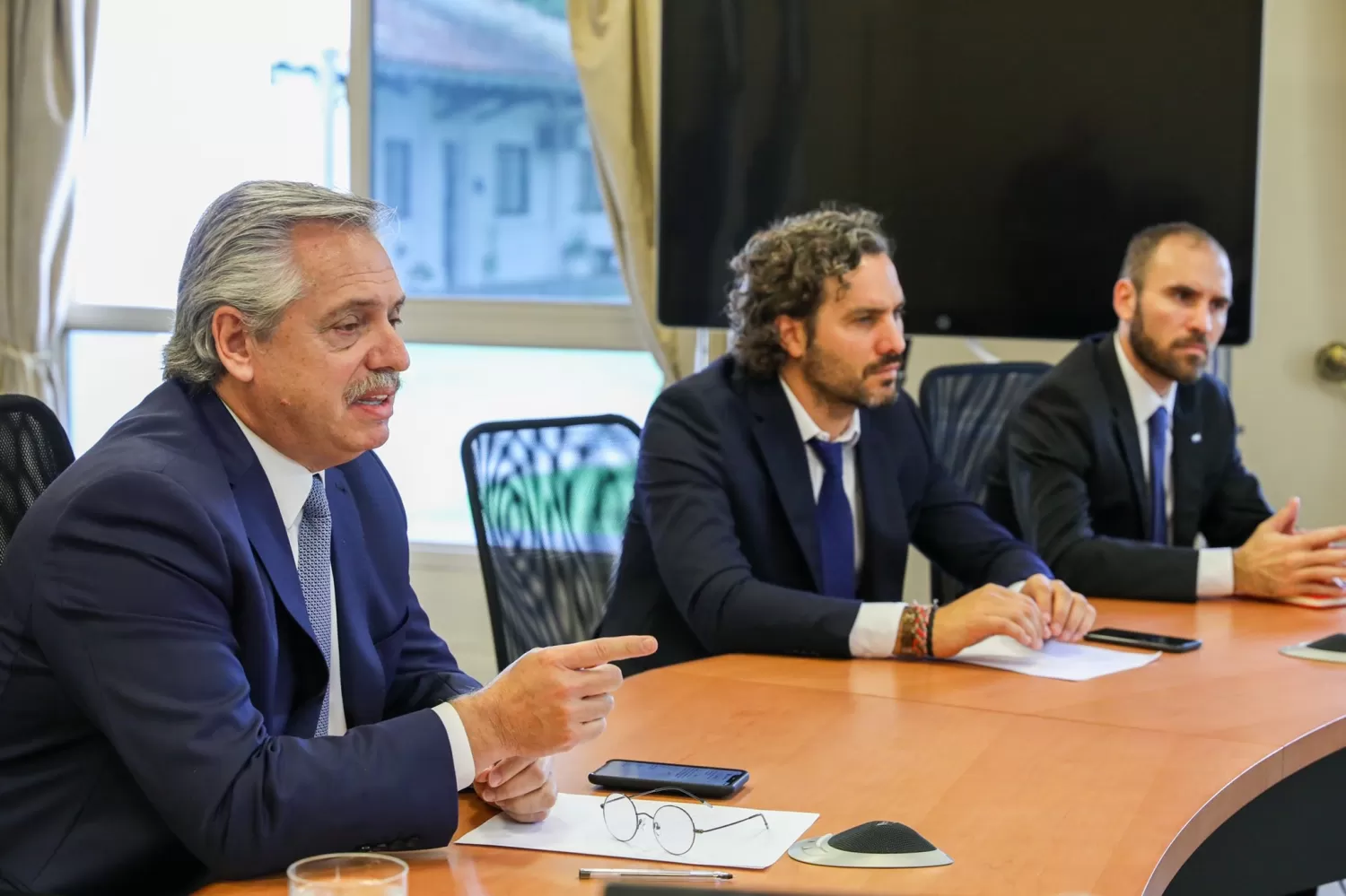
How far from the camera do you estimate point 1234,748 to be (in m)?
1.70

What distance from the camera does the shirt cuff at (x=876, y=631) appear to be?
216 cm

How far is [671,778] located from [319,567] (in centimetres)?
46

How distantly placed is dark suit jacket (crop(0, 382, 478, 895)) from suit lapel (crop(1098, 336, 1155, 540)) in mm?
1956

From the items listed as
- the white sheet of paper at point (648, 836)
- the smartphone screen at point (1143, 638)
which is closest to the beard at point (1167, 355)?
the smartphone screen at point (1143, 638)

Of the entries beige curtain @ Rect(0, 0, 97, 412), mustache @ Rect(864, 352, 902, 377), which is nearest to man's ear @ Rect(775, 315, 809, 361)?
mustache @ Rect(864, 352, 902, 377)

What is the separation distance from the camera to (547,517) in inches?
102

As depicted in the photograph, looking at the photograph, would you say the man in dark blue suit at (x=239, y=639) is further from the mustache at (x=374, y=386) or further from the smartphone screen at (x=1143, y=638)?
the smartphone screen at (x=1143, y=638)

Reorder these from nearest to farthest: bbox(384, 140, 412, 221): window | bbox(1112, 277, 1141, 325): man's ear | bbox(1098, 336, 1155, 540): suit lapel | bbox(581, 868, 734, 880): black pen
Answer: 1. bbox(581, 868, 734, 880): black pen
2. bbox(1098, 336, 1155, 540): suit lapel
3. bbox(1112, 277, 1141, 325): man's ear
4. bbox(384, 140, 412, 221): window

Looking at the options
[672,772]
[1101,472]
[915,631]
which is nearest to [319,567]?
[672,772]

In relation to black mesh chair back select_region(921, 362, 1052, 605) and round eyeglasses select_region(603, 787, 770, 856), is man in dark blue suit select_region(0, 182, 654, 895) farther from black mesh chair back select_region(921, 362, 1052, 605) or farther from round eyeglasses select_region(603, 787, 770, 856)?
black mesh chair back select_region(921, 362, 1052, 605)

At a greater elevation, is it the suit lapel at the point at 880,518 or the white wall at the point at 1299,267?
the white wall at the point at 1299,267

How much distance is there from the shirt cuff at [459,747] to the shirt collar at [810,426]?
1272 mm

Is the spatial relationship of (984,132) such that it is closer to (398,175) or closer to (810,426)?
(810,426)

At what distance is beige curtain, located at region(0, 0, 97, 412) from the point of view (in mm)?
4449
